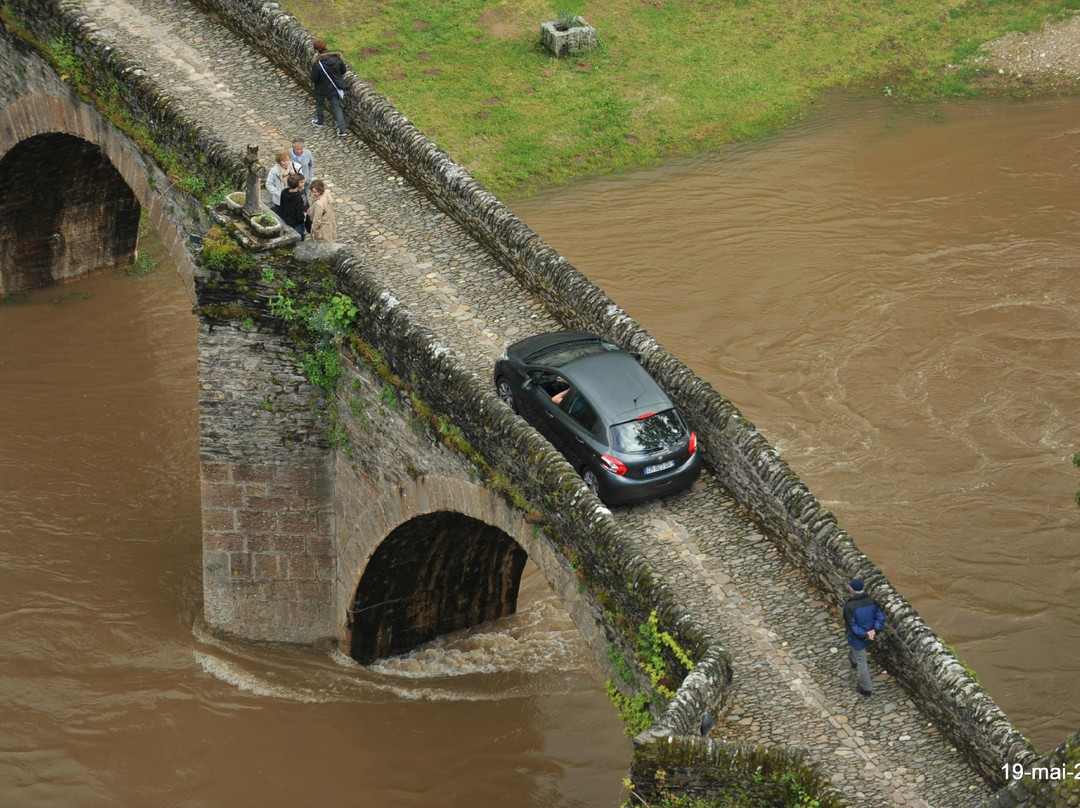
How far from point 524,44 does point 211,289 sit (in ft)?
56.2

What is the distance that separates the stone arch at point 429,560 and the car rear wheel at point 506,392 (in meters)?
0.99

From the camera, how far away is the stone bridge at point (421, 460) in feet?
46.1

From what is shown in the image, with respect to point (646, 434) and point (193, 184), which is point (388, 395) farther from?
point (193, 184)

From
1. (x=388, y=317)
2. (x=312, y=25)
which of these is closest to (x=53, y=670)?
(x=388, y=317)

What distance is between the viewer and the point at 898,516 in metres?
22.8

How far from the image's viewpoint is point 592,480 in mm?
A: 15977

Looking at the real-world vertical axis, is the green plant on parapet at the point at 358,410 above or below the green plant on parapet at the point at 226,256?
below

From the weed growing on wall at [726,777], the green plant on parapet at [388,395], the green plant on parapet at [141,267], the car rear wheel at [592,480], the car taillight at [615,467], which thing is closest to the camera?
the weed growing on wall at [726,777]

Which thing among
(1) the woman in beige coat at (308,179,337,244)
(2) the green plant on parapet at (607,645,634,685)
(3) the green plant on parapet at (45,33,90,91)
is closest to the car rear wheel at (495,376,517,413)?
(1) the woman in beige coat at (308,179,337,244)

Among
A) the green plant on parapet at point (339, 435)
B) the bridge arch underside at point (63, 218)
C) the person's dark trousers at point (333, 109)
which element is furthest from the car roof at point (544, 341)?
the bridge arch underside at point (63, 218)

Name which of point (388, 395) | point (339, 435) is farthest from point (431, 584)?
point (388, 395)

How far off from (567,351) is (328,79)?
6.34 meters

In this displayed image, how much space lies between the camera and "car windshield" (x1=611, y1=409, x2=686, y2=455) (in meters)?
15.8

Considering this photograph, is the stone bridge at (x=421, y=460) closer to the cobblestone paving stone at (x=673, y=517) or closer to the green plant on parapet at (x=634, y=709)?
the cobblestone paving stone at (x=673, y=517)
